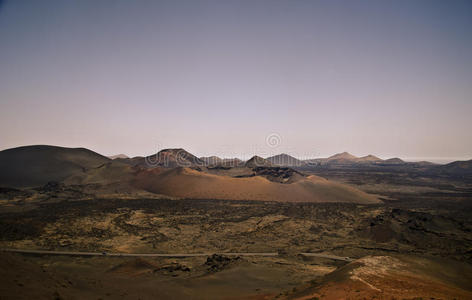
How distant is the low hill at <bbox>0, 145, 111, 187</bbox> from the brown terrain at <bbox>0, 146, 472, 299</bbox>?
19.9m

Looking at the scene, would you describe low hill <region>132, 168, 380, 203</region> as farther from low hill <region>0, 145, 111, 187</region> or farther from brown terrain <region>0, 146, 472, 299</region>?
low hill <region>0, 145, 111, 187</region>

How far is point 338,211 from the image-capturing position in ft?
137

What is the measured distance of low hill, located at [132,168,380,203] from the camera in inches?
2232

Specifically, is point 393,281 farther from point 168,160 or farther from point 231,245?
point 168,160

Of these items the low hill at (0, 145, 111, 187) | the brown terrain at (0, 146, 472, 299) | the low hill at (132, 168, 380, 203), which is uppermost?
the low hill at (0, 145, 111, 187)

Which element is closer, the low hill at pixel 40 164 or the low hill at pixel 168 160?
the low hill at pixel 40 164

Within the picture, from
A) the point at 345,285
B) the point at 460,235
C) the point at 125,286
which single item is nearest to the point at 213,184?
the point at 460,235

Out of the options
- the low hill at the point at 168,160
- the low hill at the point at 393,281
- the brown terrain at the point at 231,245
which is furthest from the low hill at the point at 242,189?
the low hill at the point at 168,160

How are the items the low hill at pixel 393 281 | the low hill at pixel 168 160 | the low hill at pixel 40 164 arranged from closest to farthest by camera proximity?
1. the low hill at pixel 393 281
2. the low hill at pixel 40 164
3. the low hill at pixel 168 160

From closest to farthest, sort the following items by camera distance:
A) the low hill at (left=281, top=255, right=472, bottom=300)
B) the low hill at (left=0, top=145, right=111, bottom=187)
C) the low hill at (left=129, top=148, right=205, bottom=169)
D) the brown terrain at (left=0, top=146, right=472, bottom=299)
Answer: the low hill at (left=281, top=255, right=472, bottom=300)
the brown terrain at (left=0, top=146, right=472, bottom=299)
the low hill at (left=0, top=145, right=111, bottom=187)
the low hill at (left=129, top=148, right=205, bottom=169)

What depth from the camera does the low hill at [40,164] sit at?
240ft

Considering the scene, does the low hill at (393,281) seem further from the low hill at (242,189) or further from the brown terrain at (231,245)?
the low hill at (242,189)

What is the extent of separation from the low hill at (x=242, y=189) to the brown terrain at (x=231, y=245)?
49 centimetres

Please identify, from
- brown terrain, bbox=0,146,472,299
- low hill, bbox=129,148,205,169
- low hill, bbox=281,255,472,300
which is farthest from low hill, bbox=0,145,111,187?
low hill, bbox=281,255,472,300
